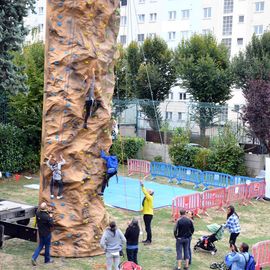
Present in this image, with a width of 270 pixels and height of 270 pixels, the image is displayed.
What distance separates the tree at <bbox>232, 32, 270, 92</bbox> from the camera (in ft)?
105

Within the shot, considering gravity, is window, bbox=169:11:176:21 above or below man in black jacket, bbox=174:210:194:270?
above

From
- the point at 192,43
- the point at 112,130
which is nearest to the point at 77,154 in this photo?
the point at 112,130

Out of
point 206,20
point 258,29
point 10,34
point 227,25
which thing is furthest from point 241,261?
point 206,20

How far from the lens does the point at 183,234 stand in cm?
1331

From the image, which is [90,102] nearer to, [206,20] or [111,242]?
[111,242]

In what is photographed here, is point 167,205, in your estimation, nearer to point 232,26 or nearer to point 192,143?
point 192,143

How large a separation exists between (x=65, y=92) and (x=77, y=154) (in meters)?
1.66

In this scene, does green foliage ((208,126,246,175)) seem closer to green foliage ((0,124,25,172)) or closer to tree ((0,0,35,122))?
green foliage ((0,124,25,172))

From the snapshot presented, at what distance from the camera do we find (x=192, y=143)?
101 feet

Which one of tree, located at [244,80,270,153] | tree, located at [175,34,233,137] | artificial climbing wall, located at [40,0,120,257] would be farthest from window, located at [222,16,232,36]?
artificial climbing wall, located at [40,0,120,257]

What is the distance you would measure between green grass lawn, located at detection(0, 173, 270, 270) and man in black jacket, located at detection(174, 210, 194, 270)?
1.59ft

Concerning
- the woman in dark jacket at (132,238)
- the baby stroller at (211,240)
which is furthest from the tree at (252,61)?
the woman in dark jacket at (132,238)

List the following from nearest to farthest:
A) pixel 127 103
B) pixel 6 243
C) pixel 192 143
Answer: pixel 6 243 → pixel 192 143 → pixel 127 103

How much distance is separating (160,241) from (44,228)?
4.17 metres
